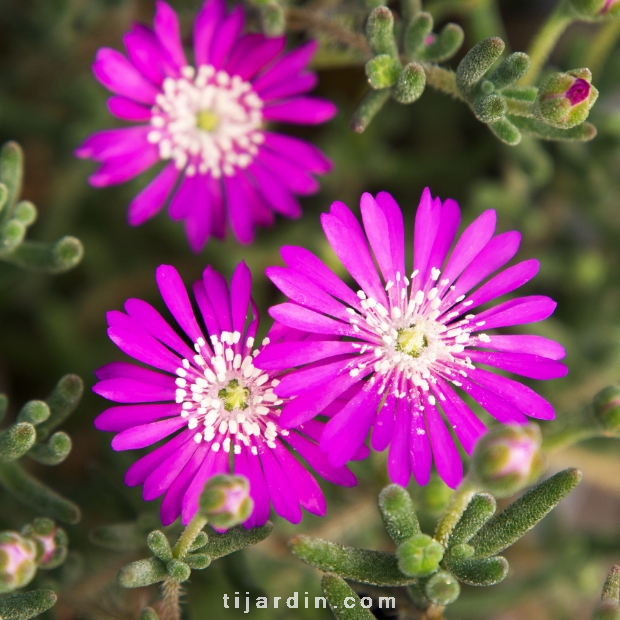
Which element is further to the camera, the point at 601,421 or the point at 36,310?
the point at 36,310

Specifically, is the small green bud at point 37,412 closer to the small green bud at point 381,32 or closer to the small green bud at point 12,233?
the small green bud at point 12,233

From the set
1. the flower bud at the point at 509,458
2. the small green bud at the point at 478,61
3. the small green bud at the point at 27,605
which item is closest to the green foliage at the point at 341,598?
the flower bud at the point at 509,458

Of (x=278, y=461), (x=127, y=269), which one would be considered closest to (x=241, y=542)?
(x=278, y=461)

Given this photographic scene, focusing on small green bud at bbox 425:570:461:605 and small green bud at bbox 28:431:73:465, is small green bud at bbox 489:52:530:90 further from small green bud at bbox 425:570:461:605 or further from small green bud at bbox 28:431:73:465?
small green bud at bbox 28:431:73:465

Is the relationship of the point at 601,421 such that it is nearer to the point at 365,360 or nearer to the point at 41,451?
the point at 365,360

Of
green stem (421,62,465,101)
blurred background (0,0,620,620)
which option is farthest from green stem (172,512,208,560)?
green stem (421,62,465,101)

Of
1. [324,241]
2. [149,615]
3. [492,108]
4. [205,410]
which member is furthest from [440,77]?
[149,615]
